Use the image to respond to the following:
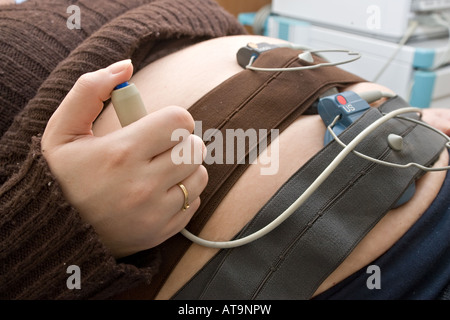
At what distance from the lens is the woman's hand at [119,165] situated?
439mm

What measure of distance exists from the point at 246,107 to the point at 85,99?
21cm

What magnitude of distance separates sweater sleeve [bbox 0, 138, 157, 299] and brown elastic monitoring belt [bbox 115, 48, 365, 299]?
0.13 feet

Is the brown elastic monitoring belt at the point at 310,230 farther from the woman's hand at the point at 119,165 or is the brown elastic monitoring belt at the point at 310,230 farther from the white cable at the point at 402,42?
the white cable at the point at 402,42

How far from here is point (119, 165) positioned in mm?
440

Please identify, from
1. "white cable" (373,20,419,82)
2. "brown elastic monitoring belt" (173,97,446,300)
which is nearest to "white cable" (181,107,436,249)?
"brown elastic monitoring belt" (173,97,446,300)

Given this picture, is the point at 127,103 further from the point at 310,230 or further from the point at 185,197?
the point at 310,230

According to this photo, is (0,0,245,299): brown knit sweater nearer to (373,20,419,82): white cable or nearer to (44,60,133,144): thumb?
(44,60,133,144): thumb

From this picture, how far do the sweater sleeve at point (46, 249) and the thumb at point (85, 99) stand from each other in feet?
0.12

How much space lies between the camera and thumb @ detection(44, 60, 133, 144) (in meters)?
0.44

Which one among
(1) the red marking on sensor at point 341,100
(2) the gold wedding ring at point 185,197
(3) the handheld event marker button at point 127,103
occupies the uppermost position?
(3) the handheld event marker button at point 127,103

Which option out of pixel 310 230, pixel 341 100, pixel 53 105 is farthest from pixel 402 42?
pixel 53 105

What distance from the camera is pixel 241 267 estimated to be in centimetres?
49

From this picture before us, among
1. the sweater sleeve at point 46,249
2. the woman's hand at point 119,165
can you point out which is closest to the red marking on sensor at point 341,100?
the woman's hand at point 119,165

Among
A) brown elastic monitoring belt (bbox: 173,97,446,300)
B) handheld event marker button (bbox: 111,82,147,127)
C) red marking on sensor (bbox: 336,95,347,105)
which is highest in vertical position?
handheld event marker button (bbox: 111,82,147,127)
